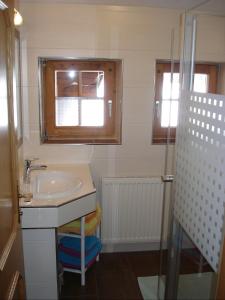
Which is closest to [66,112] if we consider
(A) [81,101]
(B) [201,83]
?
(A) [81,101]

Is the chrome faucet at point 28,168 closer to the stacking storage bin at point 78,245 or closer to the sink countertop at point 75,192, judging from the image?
→ the sink countertop at point 75,192

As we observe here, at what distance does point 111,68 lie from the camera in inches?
99.3

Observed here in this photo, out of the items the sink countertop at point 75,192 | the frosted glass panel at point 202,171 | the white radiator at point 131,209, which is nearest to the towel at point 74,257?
the white radiator at point 131,209

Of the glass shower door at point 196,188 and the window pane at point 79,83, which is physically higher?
the window pane at point 79,83

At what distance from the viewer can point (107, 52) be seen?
2.36 m

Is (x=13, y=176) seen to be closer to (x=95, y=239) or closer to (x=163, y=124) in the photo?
(x=95, y=239)

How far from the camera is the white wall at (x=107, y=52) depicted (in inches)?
89.4

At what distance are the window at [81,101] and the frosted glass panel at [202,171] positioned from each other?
1023mm

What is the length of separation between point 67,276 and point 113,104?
4.70ft

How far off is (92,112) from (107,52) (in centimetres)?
51

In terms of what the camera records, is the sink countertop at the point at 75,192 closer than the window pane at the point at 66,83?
Yes

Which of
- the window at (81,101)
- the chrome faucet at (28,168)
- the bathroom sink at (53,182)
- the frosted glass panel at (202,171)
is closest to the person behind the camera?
the frosted glass panel at (202,171)

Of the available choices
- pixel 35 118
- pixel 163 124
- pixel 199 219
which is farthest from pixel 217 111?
pixel 35 118

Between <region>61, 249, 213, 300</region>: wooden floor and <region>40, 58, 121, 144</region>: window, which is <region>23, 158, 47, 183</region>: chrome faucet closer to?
<region>40, 58, 121, 144</region>: window
